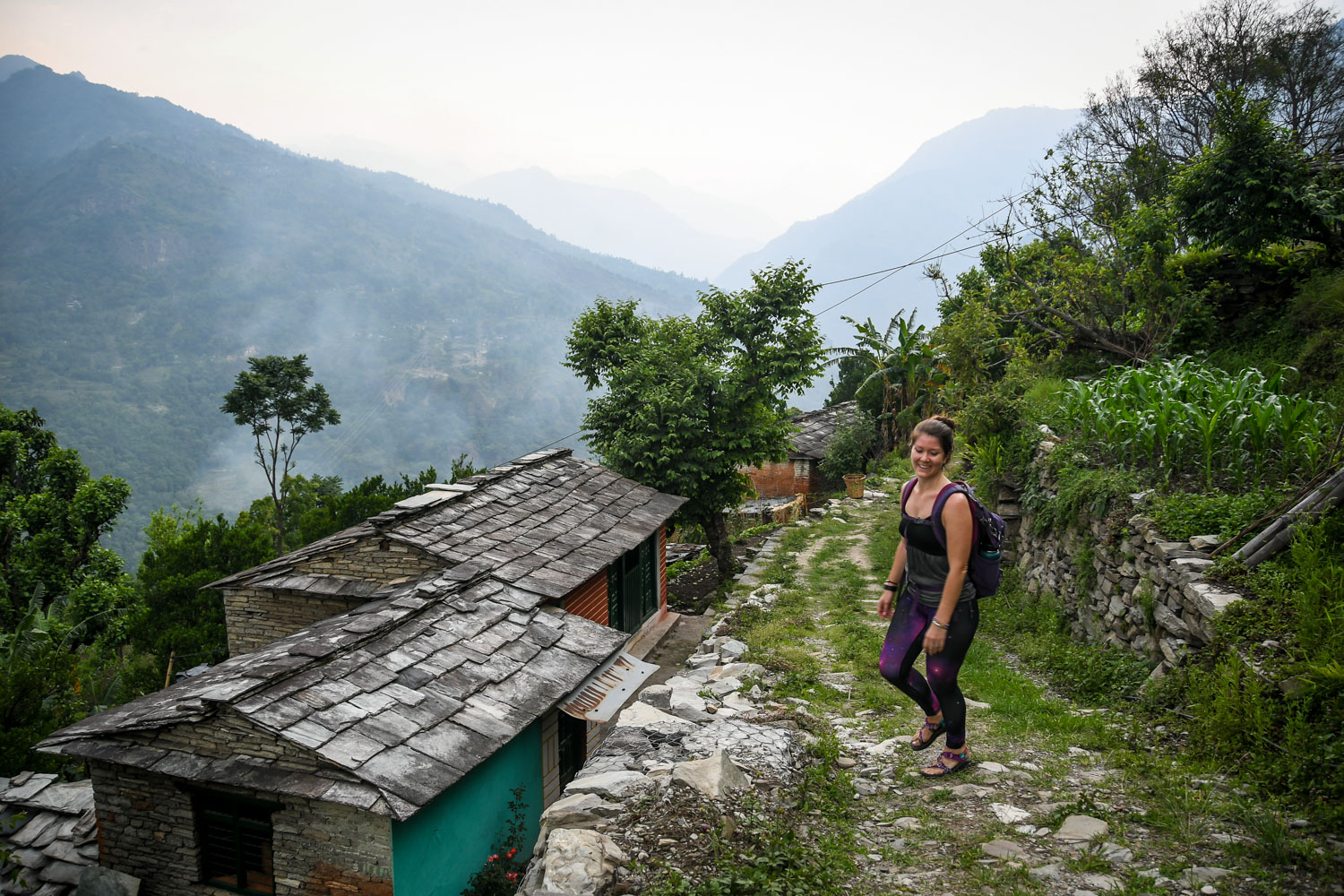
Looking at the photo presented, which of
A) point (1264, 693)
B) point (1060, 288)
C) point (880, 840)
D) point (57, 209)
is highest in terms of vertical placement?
point (57, 209)

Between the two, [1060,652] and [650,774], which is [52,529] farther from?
[1060,652]

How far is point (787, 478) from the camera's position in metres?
31.0

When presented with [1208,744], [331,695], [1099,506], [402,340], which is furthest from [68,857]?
[402,340]

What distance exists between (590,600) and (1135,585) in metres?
7.86

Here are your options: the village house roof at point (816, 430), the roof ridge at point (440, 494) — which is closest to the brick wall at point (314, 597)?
the roof ridge at point (440, 494)

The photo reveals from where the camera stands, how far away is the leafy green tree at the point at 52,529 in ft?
61.2

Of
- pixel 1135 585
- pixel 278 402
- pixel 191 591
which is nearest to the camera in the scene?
pixel 1135 585

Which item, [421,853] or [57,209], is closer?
[421,853]

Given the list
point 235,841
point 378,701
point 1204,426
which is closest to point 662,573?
point 378,701

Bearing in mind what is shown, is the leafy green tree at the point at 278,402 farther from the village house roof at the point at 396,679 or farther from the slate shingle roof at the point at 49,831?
the village house roof at the point at 396,679

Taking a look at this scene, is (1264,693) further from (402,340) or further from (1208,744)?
(402,340)

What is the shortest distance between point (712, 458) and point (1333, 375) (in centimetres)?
1029

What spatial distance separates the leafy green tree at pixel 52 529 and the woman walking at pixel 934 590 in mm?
20860

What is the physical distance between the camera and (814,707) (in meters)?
6.74
